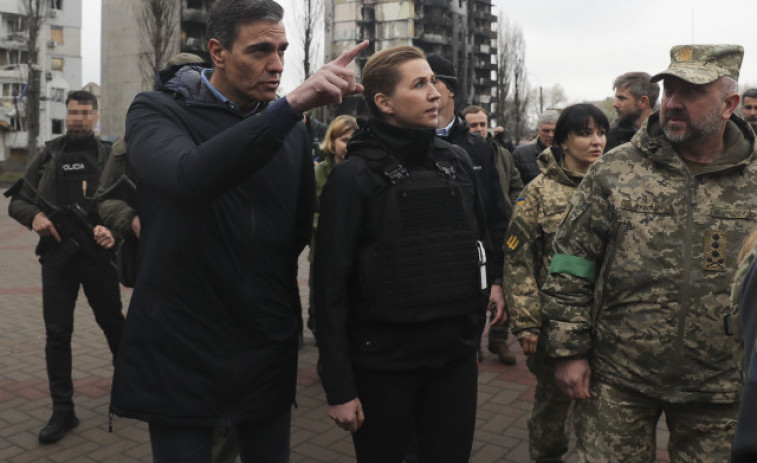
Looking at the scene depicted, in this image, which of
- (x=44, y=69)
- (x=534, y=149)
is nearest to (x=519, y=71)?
(x=44, y=69)

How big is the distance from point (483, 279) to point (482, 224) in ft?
1.00

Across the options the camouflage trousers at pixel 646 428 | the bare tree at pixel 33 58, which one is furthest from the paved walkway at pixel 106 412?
the bare tree at pixel 33 58

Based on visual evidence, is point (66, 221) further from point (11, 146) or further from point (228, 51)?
point (11, 146)

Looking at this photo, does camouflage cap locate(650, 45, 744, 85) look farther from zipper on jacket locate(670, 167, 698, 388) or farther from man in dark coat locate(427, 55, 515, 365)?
man in dark coat locate(427, 55, 515, 365)

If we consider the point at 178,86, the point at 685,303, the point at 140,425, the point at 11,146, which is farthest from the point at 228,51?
the point at 11,146

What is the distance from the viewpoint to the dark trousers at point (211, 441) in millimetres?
2229

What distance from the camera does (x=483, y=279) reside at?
271 centimetres

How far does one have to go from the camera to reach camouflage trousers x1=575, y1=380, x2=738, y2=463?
2568mm

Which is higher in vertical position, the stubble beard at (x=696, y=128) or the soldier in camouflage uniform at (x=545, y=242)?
the stubble beard at (x=696, y=128)

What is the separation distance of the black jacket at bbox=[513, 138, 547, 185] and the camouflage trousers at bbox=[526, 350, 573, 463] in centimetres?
364

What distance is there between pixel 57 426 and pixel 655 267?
12.3 feet

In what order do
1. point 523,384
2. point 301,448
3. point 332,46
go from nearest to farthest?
point 301,448 → point 523,384 → point 332,46

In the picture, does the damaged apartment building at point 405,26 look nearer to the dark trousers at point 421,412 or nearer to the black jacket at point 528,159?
the black jacket at point 528,159

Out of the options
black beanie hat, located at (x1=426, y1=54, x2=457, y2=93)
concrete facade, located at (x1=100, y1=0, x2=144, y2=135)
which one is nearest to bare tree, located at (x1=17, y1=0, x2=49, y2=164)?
concrete facade, located at (x1=100, y1=0, x2=144, y2=135)
